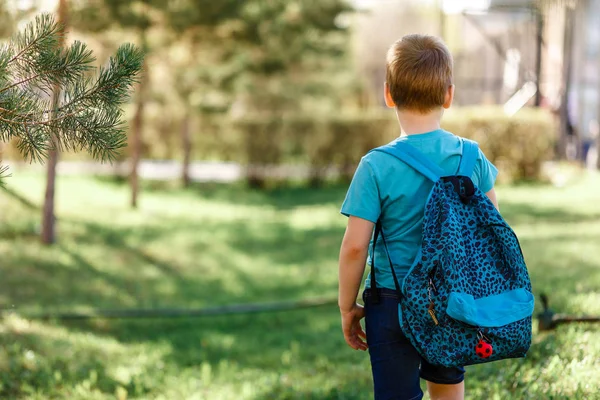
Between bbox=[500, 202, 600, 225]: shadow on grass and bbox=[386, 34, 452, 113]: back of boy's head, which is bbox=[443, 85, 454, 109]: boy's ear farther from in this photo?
bbox=[500, 202, 600, 225]: shadow on grass

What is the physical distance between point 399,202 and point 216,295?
6129mm

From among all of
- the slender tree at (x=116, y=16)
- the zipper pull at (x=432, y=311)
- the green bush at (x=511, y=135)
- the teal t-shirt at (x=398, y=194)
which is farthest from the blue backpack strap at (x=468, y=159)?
the green bush at (x=511, y=135)

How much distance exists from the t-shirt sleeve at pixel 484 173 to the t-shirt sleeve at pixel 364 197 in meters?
0.41

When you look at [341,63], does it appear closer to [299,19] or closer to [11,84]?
[299,19]

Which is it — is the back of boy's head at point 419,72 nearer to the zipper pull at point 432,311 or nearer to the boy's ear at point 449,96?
the boy's ear at point 449,96

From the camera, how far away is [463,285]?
93.0 inches

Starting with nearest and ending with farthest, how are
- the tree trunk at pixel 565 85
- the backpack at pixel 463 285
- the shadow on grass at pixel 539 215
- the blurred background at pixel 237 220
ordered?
the backpack at pixel 463 285
the blurred background at pixel 237 220
the shadow on grass at pixel 539 215
the tree trunk at pixel 565 85

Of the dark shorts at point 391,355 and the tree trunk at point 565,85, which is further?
the tree trunk at point 565,85

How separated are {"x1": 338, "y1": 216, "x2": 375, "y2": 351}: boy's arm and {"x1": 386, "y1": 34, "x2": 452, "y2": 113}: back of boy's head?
473 millimetres

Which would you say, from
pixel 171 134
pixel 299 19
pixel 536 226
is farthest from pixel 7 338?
pixel 171 134

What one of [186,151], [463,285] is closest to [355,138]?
[186,151]

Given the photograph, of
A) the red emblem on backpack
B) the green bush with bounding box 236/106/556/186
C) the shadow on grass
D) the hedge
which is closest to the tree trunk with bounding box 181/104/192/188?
the hedge

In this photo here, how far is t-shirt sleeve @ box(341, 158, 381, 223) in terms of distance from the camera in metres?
2.46

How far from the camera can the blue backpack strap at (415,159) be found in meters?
2.48
